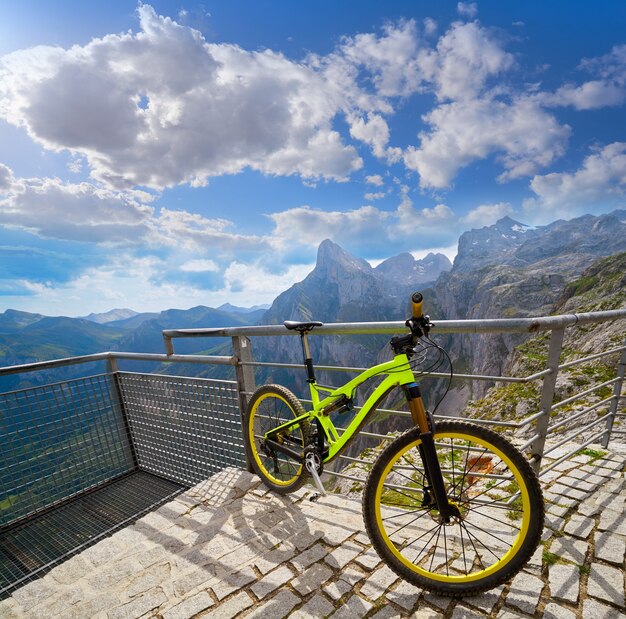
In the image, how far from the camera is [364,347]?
155 metres

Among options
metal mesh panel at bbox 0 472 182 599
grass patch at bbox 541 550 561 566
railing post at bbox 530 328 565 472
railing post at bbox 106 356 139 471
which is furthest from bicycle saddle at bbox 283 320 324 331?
railing post at bbox 106 356 139 471

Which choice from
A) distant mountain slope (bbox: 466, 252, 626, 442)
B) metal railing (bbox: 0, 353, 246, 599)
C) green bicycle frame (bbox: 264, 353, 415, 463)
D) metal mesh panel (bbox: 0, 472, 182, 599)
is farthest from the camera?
distant mountain slope (bbox: 466, 252, 626, 442)

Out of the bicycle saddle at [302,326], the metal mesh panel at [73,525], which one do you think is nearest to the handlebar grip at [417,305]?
the bicycle saddle at [302,326]

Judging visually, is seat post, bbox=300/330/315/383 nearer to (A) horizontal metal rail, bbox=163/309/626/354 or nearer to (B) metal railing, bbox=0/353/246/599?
(A) horizontal metal rail, bbox=163/309/626/354

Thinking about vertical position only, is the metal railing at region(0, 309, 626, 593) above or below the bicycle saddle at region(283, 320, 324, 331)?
below

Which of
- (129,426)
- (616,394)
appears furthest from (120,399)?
(616,394)

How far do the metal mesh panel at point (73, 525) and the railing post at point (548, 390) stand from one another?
15.6ft

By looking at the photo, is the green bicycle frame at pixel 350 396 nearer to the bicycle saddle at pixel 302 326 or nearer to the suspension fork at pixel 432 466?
the suspension fork at pixel 432 466

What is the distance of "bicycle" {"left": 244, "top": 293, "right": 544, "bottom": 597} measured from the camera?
2.18 m

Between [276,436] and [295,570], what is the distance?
1237 millimetres

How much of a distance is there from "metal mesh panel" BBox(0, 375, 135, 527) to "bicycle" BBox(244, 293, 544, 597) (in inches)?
135

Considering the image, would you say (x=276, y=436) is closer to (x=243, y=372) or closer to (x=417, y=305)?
(x=243, y=372)

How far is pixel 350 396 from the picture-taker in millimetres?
3041

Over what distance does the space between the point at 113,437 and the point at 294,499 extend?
140 inches
